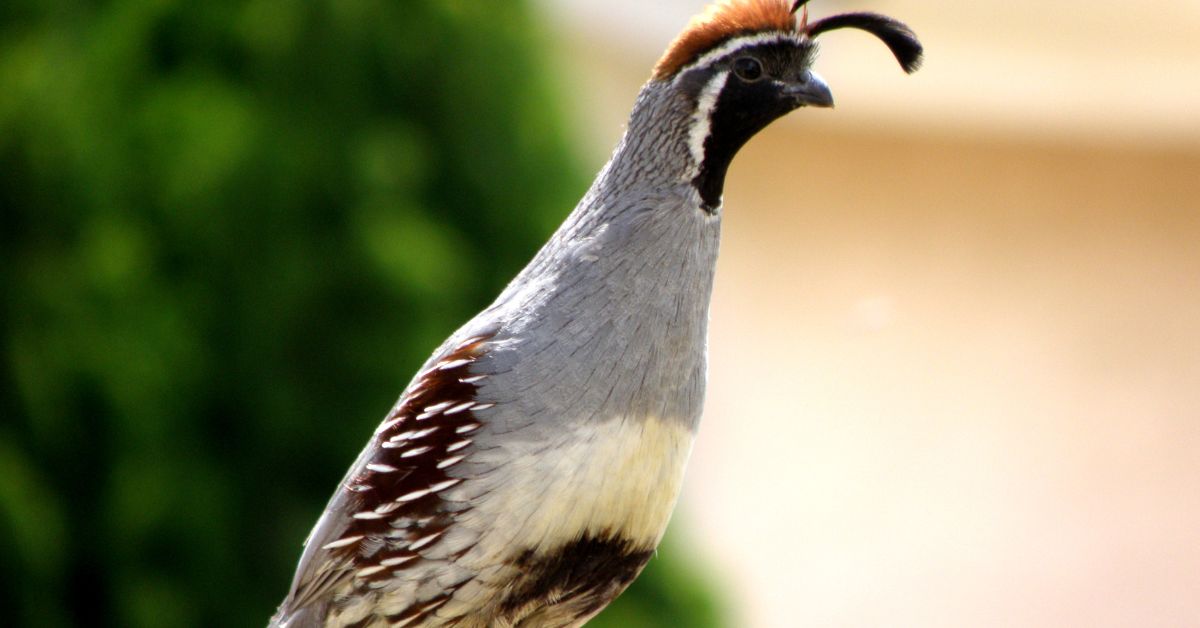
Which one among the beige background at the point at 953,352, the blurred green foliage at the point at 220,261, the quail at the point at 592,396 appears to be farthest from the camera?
the beige background at the point at 953,352

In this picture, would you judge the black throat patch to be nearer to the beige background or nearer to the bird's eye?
the bird's eye

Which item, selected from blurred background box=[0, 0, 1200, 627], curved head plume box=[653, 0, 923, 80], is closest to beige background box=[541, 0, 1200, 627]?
blurred background box=[0, 0, 1200, 627]

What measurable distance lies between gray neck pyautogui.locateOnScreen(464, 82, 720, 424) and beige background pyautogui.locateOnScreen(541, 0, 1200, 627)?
2.71 metres

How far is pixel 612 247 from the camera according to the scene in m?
1.50

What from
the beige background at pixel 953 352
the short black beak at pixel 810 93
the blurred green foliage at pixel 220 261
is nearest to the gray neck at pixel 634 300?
the short black beak at pixel 810 93

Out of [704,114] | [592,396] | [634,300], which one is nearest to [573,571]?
[592,396]

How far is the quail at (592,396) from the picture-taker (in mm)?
1448

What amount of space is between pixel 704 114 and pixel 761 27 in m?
0.11

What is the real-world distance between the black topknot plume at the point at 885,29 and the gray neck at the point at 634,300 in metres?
0.17

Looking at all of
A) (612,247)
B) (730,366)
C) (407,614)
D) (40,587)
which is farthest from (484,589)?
(730,366)

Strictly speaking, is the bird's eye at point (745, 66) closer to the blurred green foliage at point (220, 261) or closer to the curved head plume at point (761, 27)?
the curved head plume at point (761, 27)

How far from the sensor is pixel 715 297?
4.59 metres

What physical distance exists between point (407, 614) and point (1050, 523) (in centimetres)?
364

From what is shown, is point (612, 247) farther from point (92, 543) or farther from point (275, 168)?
point (92, 543)
